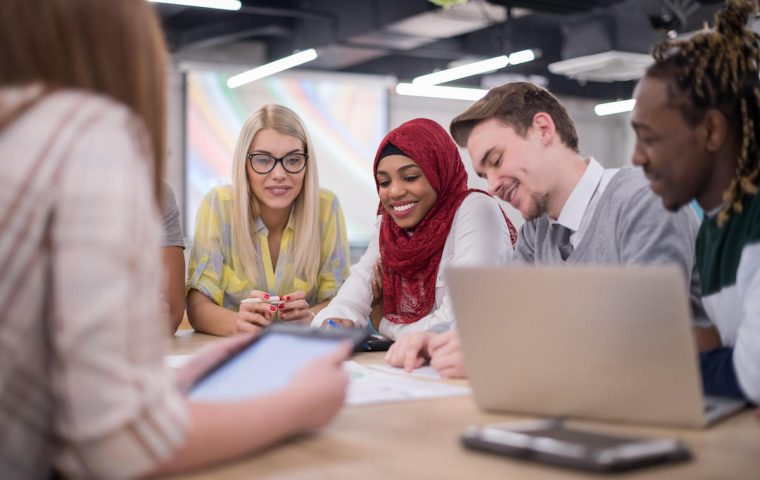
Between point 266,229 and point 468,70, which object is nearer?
point 266,229

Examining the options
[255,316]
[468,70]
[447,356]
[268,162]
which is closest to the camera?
[447,356]

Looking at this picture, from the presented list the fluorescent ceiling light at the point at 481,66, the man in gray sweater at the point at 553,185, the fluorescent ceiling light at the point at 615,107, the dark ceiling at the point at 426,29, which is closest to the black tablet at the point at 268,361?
the man in gray sweater at the point at 553,185

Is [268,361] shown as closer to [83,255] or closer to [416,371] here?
[83,255]

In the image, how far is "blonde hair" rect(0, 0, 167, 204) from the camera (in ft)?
2.80

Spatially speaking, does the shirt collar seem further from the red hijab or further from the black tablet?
the black tablet

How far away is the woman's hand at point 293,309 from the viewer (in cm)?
249

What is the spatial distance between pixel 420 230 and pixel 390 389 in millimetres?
1245

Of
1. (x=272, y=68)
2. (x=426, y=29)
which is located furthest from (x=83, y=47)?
(x=272, y=68)

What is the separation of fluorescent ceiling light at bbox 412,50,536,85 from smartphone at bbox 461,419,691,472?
7.71m

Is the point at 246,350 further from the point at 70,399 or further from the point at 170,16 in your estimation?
the point at 170,16

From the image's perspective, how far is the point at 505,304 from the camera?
1189 mm

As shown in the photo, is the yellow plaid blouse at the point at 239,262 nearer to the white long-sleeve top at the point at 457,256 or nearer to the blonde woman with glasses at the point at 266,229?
the blonde woman with glasses at the point at 266,229

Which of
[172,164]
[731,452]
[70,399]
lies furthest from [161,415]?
[172,164]

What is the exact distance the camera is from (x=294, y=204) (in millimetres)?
3037
